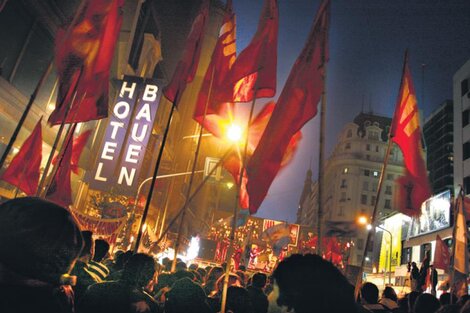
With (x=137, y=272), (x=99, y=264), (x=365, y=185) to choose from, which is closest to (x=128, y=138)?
(x=99, y=264)

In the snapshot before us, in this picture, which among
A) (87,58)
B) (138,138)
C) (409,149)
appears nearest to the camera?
(409,149)

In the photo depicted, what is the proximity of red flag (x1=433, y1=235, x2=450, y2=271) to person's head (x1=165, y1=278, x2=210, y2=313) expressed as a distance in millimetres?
13934

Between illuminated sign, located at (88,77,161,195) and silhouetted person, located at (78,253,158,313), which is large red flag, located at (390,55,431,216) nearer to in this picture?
silhouetted person, located at (78,253,158,313)

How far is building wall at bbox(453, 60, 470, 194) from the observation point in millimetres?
32109

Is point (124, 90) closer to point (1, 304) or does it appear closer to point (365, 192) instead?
point (1, 304)

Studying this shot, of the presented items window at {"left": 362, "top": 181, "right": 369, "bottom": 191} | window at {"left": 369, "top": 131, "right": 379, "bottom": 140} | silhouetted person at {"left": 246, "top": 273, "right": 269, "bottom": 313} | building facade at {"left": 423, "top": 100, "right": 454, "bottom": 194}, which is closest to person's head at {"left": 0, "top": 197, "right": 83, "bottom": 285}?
silhouetted person at {"left": 246, "top": 273, "right": 269, "bottom": 313}

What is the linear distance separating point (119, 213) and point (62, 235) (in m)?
16.5

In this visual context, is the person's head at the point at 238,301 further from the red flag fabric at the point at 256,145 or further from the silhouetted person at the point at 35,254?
the red flag fabric at the point at 256,145

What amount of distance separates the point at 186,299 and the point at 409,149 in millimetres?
5399

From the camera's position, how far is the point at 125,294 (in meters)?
3.44

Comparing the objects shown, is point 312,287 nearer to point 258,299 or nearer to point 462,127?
point 258,299

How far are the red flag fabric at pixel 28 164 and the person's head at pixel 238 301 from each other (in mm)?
7185

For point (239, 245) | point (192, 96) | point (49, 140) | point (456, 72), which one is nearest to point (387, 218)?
point (456, 72)

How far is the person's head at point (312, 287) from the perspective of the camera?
2.00m
